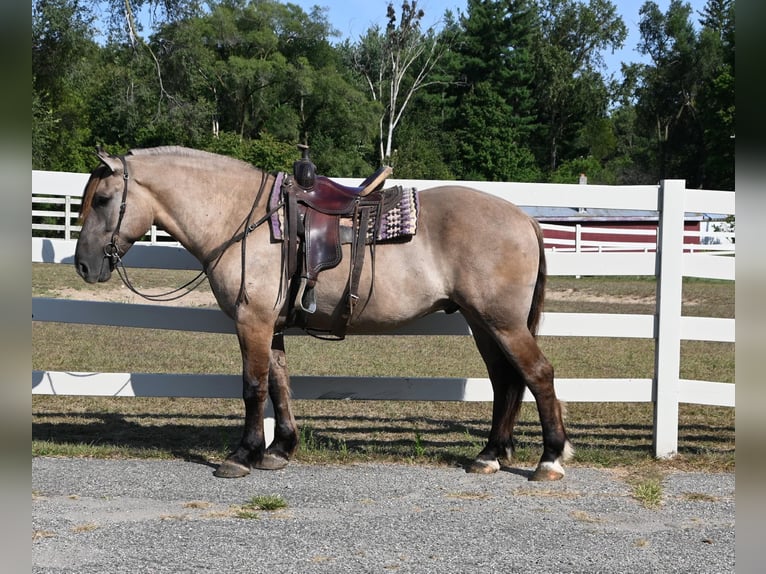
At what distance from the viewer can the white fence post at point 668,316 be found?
19.2 ft

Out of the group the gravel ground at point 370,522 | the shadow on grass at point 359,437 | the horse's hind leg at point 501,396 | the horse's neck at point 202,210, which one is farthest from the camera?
the shadow on grass at point 359,437

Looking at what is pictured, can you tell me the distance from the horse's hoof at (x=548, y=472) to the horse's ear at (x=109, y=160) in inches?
130

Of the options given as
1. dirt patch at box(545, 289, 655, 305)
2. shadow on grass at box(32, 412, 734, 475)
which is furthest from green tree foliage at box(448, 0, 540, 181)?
shadow on grass at box(32, 412, 734, 475)

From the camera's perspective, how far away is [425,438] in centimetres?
662

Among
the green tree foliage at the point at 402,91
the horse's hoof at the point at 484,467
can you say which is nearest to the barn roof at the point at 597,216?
the green tree foliage at the point at 402,91

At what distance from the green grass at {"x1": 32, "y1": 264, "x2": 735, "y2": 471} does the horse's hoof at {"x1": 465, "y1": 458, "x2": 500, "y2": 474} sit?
Answer: 0.24 meters

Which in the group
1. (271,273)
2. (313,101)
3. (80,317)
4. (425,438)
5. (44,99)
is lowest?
(425,438)

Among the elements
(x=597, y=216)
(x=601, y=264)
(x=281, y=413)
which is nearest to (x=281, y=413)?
(x=281, y=413)

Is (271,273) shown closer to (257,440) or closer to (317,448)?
(257,440)

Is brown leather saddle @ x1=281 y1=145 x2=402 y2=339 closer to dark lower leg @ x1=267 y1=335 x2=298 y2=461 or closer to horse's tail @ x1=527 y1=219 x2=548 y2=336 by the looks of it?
dark lower leg @ x1=267 y1=335 x2=298 y2=461

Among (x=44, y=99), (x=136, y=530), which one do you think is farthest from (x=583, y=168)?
(x=136, y=530)

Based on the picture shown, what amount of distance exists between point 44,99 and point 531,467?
26501 mm

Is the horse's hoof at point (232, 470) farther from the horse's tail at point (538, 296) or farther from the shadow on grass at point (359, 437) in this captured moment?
the horse's tail at point (538, 296)

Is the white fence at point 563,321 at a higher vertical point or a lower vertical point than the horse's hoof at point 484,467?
higher
